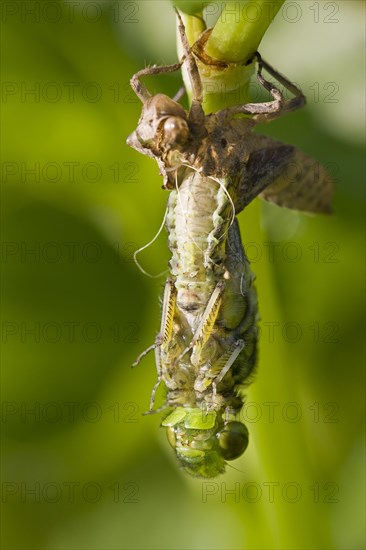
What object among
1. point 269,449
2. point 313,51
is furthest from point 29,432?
point 313,51

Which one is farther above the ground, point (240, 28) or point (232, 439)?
point (240, 28)

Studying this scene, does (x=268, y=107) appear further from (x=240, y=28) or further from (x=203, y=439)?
(x=203, y=439)

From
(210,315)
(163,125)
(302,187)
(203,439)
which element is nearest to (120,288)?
(302,187)

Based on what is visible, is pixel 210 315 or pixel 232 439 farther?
pixel 232 439

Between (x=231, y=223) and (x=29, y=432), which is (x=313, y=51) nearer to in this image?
(x=231, y=223)

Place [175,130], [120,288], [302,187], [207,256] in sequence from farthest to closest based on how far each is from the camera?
[120,288]
[302,187]
[207,256]
[175,130]

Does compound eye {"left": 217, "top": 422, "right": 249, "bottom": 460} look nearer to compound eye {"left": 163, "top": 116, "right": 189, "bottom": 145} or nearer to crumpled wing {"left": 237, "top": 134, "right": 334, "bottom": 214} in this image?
crumpled wing {"left": 237, "top": 134, "right": 334, "bottom": 214}

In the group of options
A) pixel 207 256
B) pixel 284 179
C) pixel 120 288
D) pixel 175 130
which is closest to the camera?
pixel 175 130

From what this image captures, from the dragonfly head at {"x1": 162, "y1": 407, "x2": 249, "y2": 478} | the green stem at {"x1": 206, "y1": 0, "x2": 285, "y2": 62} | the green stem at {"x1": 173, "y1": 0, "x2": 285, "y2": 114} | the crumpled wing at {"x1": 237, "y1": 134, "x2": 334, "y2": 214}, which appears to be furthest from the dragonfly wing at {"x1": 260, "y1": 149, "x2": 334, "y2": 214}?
the dragonfly head at {"x1": 162, "y1": 407, "x2": 249, "y2": 478}
